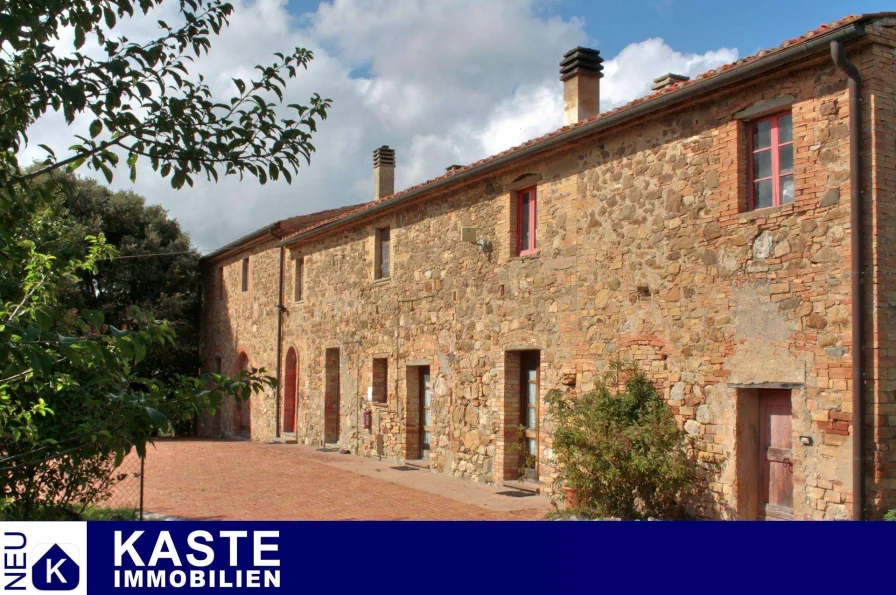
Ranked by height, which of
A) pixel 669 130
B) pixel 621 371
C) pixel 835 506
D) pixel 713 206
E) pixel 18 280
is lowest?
pixel 835 506

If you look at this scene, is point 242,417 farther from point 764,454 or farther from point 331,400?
point 764,454

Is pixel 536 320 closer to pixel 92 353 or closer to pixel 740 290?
pixel 740 290

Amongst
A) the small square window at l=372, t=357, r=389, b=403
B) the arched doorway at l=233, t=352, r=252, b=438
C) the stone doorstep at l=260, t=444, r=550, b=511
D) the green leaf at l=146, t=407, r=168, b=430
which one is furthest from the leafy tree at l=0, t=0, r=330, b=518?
the arched doorway at l=233, t=352, r=252, b=438

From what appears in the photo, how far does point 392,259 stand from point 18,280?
11622 millimetres

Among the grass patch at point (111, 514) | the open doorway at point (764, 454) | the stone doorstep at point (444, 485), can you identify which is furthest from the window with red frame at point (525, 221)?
the grass patch at point (111, 514)

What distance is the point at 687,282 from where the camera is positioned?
9789mm

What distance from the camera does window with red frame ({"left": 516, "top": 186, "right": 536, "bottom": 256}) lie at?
505 inches


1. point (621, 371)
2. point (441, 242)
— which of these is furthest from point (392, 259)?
point (621, 371)

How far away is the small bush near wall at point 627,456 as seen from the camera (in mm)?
9398

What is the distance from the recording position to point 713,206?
9484 millimetres

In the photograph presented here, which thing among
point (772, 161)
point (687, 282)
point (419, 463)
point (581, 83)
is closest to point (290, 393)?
point (419, 463)

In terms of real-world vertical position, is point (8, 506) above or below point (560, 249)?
below

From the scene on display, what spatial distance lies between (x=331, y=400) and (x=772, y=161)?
1267 cm

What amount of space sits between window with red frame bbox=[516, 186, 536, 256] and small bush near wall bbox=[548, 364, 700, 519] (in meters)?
3.13
